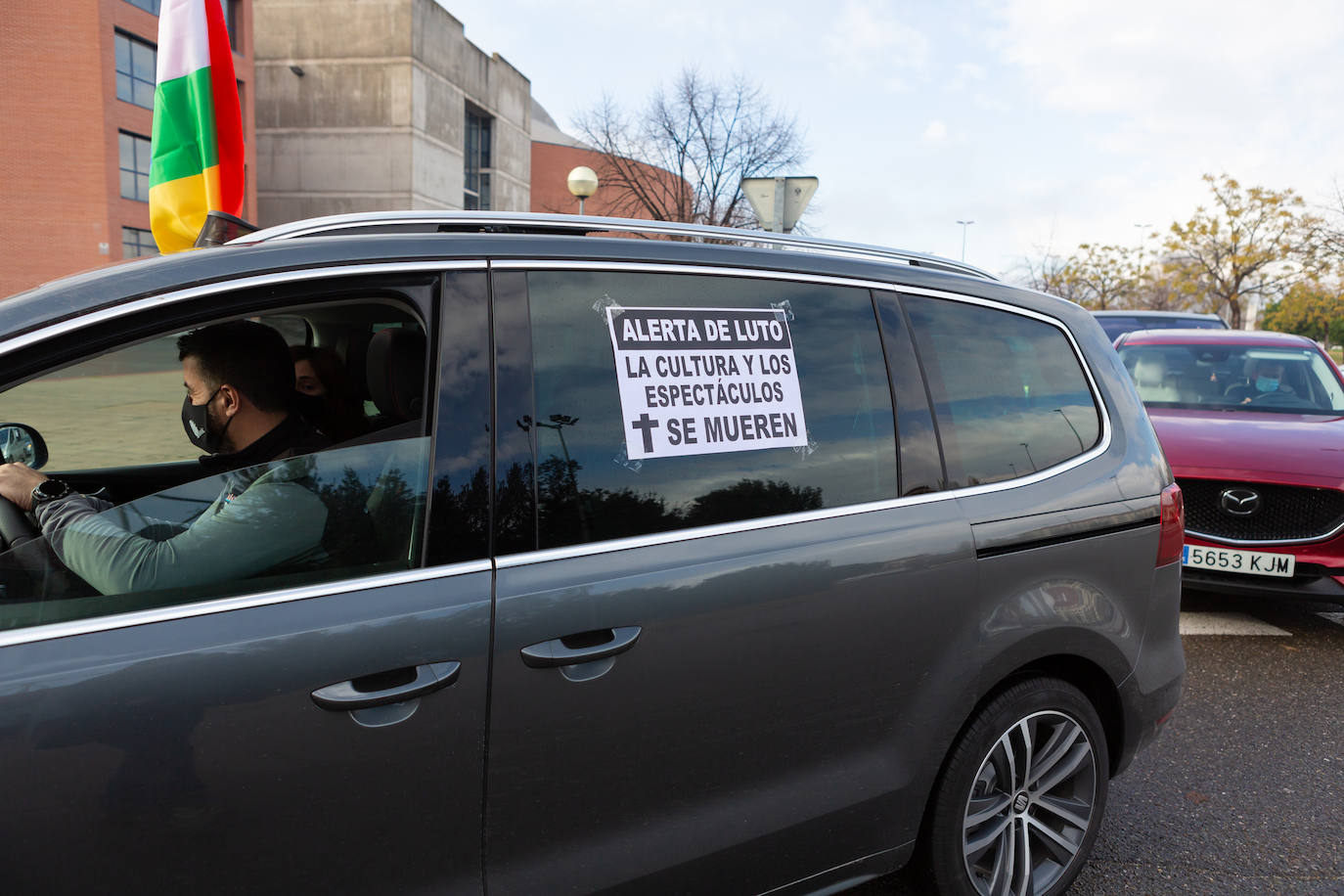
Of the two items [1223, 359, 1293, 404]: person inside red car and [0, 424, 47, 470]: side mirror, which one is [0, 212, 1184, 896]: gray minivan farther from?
[1223, 359, 1293, 404]: person inside red car

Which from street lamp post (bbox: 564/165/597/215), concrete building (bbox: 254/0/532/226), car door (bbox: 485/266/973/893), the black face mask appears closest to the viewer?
car door (bbox: 485/266/973/893)

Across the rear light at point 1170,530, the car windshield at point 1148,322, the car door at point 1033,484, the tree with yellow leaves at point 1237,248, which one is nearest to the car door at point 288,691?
the car door at point 1033,484

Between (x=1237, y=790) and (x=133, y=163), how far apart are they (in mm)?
41969

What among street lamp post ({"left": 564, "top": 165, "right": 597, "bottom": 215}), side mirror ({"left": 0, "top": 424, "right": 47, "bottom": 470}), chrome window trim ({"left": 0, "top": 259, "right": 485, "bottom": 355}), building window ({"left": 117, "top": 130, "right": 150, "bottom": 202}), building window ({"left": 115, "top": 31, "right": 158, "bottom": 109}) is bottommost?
side mirror ({"left": 0, "top": 424, "right": 47, "bottom": 470})

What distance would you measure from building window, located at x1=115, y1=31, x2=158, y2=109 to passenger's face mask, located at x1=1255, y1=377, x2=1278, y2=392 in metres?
38.0

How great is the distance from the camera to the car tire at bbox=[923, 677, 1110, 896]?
7.68ft

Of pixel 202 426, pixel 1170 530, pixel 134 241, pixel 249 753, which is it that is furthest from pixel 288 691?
pixel 134 241

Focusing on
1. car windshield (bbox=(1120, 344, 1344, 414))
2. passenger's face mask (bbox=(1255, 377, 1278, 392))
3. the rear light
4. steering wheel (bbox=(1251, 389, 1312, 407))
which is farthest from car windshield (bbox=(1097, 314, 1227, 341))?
the rear light

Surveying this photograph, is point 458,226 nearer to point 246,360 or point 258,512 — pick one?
point 246,360

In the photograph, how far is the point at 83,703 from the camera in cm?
137

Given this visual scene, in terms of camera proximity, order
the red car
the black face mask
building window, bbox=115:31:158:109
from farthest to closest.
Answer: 1. building window, bbox=115:31:158:109
2. the red car
3. the black face mask

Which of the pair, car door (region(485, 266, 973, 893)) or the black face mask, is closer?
car door (region(485, 266, 973, 893))

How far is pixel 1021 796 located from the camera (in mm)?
2498

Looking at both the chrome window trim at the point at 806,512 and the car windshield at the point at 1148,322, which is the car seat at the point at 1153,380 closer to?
the chrome window trim at the point at 806,512
